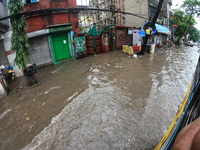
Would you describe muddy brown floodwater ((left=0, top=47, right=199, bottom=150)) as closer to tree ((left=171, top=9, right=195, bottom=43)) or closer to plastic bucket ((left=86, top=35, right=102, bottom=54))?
plastic bucket ((left=86, top=35, right=102, bottom=54))

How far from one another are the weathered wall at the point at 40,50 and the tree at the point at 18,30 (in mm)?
4528

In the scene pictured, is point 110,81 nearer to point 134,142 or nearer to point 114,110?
point 114,110

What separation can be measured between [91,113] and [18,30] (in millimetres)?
5061

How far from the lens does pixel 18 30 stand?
575 cm

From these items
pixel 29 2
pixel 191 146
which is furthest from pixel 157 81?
pixel 29 2

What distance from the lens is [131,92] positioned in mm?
5273

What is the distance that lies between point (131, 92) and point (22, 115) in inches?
163

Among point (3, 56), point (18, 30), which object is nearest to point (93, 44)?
point (3, 56)

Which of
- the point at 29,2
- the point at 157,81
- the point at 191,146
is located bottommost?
the point at 157,81

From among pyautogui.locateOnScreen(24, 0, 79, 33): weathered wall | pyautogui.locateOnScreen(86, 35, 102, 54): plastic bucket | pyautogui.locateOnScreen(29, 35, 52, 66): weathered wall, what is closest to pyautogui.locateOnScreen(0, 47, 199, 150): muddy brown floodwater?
pyautogui.locateOnScreen(29, 35, 52, 66): weathered wall

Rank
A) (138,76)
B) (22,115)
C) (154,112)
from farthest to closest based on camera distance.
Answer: (138,76) → (22,115) → (154,112)

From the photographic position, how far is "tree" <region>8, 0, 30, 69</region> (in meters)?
5.39

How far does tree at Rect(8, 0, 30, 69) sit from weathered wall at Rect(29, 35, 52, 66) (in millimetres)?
4528

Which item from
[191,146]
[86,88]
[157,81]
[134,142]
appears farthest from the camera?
[157,81]
